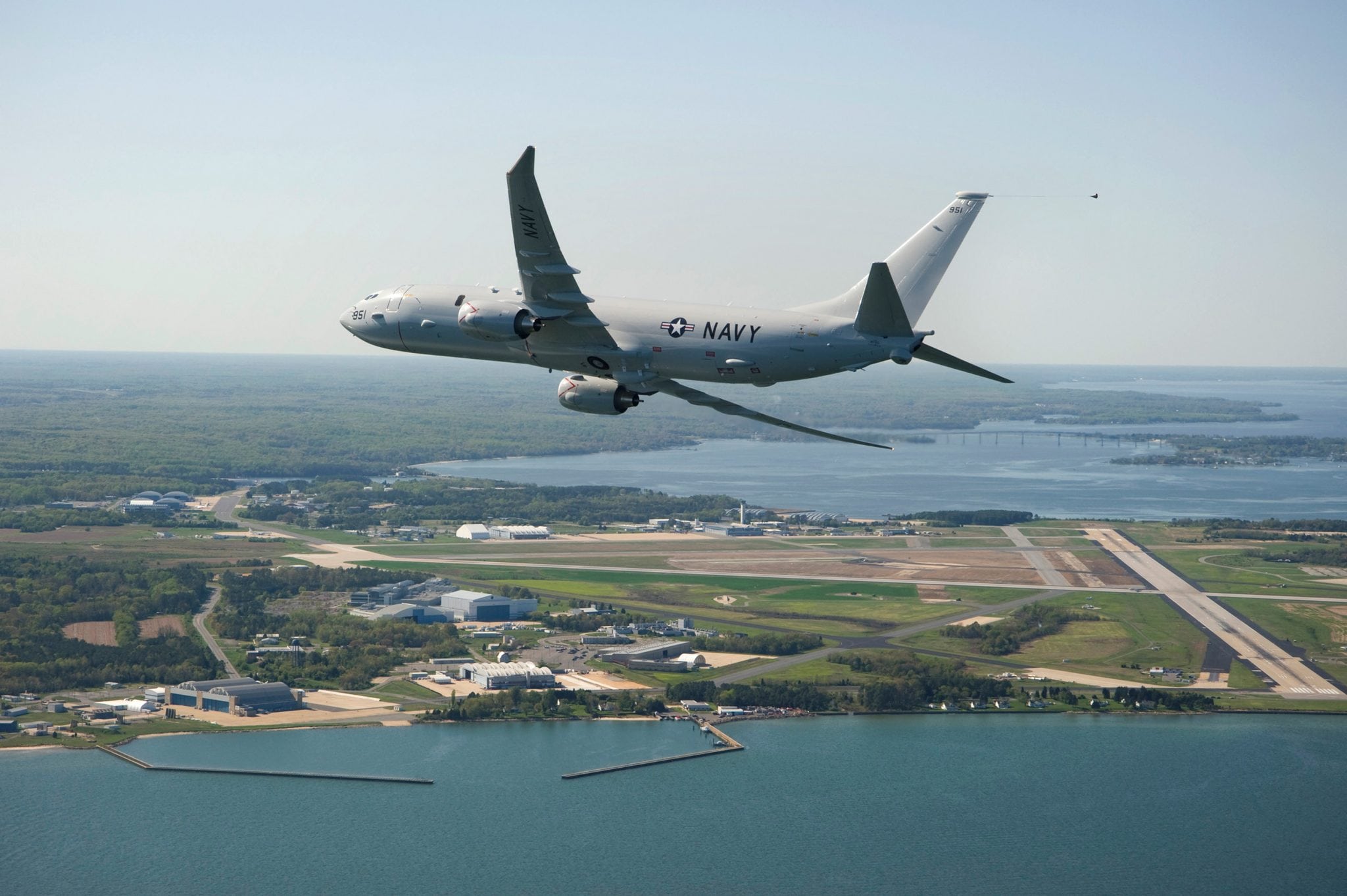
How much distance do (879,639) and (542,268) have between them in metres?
63.6

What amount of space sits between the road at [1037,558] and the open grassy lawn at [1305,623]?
12.4 metres

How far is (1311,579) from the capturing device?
115 m

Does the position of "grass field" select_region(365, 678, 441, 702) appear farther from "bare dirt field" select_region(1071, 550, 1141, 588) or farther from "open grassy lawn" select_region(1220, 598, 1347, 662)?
"bare dirt field" select_region(1071, 550, 1141, 588)

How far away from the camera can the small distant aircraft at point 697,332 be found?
33.5 meters

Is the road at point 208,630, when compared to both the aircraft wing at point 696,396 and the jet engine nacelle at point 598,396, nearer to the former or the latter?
the jet engine nacelle at point 598,396

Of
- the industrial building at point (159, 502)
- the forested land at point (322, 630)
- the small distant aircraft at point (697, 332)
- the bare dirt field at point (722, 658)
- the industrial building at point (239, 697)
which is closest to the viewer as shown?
the small distant aircraft at point (697, 332)

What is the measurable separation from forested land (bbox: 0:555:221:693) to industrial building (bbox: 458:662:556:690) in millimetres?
15483

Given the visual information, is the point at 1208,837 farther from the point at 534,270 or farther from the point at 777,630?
the point at 534,270

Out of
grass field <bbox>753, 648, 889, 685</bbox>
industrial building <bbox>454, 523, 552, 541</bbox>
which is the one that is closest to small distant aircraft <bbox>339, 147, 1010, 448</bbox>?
grass field <bbox>753, 648, 889, 685</bbox>

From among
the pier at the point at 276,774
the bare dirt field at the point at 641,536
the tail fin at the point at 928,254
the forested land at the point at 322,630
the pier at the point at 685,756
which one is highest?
the tail fin at the point at 928,254

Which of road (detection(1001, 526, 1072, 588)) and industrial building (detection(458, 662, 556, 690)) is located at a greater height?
road (detection(1001, 526, 1072, 588))

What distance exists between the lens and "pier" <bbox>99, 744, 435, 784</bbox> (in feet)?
219

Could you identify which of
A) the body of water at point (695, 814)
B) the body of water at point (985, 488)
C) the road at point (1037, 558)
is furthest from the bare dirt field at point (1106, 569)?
the body of water at point (695, 814)

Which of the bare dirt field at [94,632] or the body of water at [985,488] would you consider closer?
the bare dirt field at [94,632]
